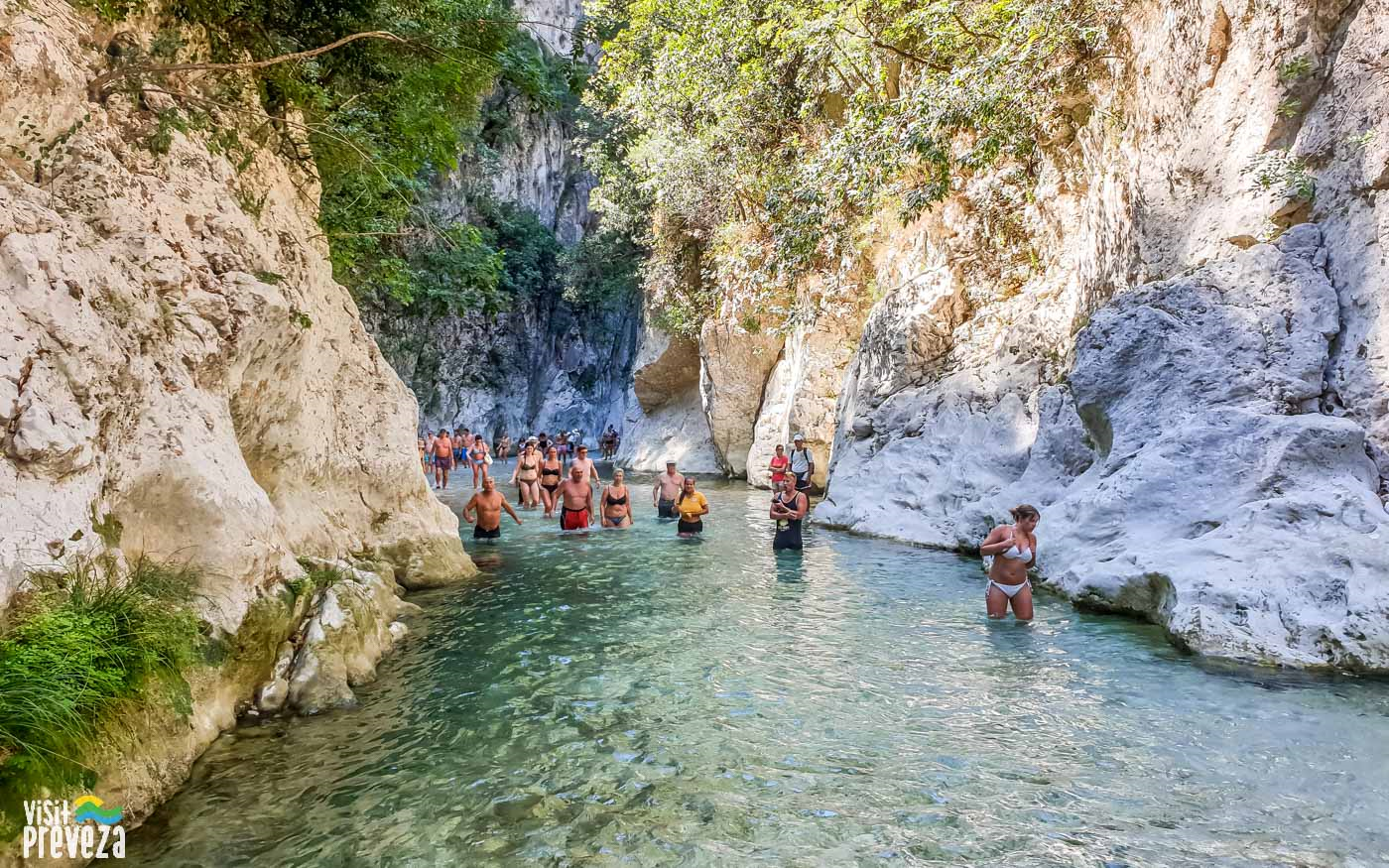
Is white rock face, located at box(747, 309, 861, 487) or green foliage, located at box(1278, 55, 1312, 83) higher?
green foliage, located at box(1278, 55, 1312, 83)

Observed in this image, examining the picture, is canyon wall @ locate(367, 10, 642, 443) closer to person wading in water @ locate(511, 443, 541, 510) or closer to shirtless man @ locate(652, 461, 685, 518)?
person wading in water @ locate(511, 443, 541, 510)

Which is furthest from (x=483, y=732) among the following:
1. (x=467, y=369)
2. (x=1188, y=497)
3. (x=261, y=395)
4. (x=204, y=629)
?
(x=467, y=369)

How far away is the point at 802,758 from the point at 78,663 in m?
3.42

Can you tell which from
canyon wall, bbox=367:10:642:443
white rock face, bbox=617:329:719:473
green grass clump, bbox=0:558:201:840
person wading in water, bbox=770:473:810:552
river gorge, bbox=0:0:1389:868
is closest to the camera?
green grass clump, bbox=0:558:201:840

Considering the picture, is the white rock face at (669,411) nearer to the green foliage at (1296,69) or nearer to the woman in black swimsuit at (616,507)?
the woman in black swimsuit at (616,507)

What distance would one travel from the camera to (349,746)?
4258 millimetres

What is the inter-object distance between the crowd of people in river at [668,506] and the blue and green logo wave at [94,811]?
5.30 meters

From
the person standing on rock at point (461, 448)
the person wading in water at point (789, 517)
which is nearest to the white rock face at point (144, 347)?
the person wading in water at point (789, 517)

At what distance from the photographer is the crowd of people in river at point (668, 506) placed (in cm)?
682

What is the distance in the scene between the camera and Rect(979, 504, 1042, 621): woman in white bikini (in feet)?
22.2

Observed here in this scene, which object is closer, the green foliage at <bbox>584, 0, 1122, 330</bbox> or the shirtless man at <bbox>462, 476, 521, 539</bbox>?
the green foliage at <bbox>584, 0, 1122, 330</bbox>

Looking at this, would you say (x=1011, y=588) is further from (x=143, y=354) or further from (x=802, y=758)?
(x=143, y=354)

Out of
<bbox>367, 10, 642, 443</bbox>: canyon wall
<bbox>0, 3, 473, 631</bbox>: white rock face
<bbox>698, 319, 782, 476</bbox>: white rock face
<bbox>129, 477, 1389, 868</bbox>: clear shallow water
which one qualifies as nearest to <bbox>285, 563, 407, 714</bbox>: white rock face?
<bbox>129, 477, 1389, 868</bbox>: clear shallow water

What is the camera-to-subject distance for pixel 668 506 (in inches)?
546
